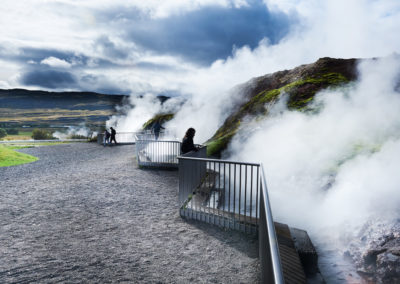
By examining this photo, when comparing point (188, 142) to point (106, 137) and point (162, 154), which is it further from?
point (106, 137)

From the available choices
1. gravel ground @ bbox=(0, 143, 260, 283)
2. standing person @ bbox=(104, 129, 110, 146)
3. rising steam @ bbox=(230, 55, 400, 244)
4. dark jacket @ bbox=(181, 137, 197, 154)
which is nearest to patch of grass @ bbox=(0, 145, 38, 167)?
gravel ground @ bbox=(0, 143, 260, 283)

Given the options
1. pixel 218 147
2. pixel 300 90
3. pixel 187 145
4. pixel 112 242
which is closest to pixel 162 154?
pixel 187 145

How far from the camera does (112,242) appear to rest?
4.71 meters

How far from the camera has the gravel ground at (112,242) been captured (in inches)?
148

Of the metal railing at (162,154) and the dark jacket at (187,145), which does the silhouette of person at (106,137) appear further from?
the dark jacket at (187,145)

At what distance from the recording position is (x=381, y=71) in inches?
738

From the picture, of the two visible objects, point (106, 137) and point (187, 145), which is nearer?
point (187, 145)

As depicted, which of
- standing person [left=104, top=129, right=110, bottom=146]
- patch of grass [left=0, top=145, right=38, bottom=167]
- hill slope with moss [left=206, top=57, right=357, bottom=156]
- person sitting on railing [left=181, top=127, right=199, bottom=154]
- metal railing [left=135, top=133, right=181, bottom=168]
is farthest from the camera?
standing person [left=104, top=129, right=110, bottom=146]

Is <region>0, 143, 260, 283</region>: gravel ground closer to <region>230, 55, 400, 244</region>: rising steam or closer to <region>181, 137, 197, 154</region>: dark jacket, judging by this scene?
<region>181, 137, 197, 154</region>: dark jacket

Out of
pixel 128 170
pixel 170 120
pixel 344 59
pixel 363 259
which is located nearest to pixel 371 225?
pixel 363 259

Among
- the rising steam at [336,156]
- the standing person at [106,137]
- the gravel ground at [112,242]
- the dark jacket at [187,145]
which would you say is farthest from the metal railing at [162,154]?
the standing person at [106,137]

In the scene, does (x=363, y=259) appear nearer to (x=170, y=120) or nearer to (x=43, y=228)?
(x=43, y=228)

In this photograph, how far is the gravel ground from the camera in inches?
148

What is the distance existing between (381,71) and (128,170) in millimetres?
Result: 18990
